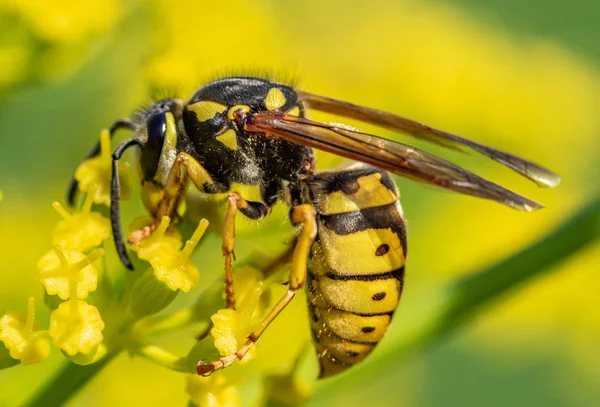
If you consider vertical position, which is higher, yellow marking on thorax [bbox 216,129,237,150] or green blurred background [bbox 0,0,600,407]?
yellow marking on thorax [bbox 216,129,237,150]

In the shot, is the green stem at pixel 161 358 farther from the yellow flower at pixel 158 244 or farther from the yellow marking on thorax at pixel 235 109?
the yellow marking on thorax at pixel 235 109

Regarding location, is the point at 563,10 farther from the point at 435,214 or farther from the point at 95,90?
the point at 95,90

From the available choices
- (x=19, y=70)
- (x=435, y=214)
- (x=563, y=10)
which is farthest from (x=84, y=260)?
(x=563, y=10)

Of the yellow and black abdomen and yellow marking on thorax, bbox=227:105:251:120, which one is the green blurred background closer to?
the yellow and black abdomen

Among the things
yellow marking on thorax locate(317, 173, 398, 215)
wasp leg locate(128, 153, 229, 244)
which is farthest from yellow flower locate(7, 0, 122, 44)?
yellow marking on thorax locate(317, 173, 398, 215)

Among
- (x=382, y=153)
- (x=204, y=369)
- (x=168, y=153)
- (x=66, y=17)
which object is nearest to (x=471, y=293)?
(x=382, y=153)
